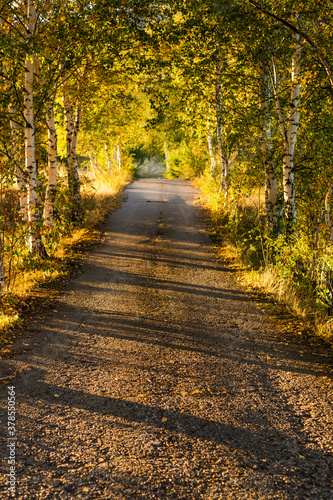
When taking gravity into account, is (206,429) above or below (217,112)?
below

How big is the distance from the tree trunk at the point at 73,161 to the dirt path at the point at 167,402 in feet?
19.8

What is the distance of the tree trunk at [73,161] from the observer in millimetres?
13477

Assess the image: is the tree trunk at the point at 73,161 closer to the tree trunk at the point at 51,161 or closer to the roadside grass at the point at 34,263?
the roadside grass at the point at 34,263

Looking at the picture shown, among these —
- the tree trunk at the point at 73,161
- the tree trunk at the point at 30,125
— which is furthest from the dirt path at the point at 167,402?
the tree trunk at the point at 73,161

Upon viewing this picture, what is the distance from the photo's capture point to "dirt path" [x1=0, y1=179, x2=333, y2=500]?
3395 mm

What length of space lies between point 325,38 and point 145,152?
39.2 meters

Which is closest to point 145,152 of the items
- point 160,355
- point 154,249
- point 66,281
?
point 154,249

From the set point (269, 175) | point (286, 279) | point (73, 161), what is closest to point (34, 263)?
point (73, 161)

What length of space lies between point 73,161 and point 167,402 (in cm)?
1096

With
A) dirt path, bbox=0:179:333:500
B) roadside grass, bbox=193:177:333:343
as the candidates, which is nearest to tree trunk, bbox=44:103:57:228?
dirt path, bbox=0:179:333:500

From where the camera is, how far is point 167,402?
181 inches

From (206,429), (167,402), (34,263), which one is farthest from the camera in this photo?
(34,263)

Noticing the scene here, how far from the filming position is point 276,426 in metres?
4.26

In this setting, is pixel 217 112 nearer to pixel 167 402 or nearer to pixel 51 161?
pixel 51 161
